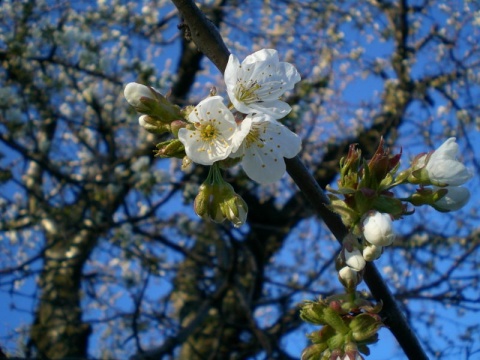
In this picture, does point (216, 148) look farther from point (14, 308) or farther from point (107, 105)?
point (107, 105)

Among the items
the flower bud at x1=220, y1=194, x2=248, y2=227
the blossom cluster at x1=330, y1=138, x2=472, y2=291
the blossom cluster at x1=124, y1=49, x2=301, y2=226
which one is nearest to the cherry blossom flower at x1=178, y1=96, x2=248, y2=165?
the blossom cluster at x1=124, y1=49, x2=301, y2=226

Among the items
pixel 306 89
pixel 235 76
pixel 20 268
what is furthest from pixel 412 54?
pixel 235 76

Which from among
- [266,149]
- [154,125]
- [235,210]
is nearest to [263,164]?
[266,149]

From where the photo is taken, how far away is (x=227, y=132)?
1.18 metres

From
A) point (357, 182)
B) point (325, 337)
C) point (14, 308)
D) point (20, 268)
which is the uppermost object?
point (20, 268)

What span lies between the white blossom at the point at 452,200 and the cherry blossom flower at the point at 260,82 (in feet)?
1.22

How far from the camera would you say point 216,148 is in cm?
115

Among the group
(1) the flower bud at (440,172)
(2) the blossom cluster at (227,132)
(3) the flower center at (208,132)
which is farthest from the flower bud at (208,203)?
(1) the flower bud at (440,172)

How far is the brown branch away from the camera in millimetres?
1023

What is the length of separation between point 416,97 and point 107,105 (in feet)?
10.9

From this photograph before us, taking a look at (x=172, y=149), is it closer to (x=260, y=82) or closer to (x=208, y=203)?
(x=208, y=203)

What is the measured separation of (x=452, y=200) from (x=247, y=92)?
50cm

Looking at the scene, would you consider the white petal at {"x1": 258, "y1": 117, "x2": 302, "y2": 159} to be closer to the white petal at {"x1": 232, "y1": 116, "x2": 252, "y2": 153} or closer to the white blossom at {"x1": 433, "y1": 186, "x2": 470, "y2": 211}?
the white petal at {"x1": 232, "y1": 116, "x2": 252, "y2": 153}

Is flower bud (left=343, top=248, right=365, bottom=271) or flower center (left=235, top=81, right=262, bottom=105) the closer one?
flower bud (left=343, top=248, right=365, bottom=271)
